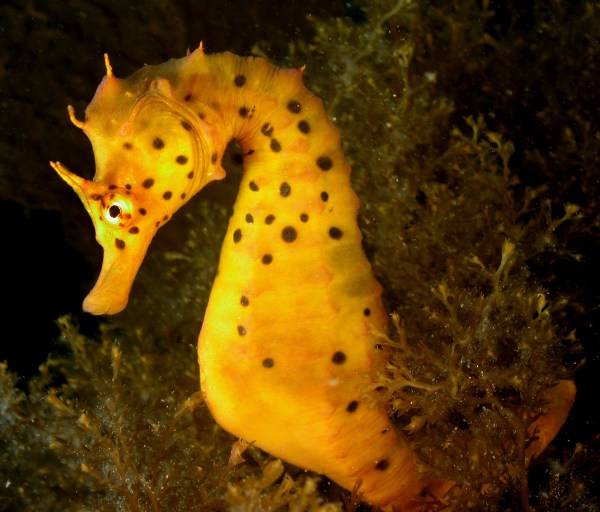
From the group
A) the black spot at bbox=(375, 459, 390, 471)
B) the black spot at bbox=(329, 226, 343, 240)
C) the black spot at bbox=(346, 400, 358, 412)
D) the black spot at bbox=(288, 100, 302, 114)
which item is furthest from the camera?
the black spot at bbox=(375, 459, 390, 471)

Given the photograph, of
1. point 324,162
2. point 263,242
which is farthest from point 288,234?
Answer: point 324,162

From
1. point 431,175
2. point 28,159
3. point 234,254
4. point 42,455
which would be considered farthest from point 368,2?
point 42,455

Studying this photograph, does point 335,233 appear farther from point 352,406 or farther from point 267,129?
point 352,406

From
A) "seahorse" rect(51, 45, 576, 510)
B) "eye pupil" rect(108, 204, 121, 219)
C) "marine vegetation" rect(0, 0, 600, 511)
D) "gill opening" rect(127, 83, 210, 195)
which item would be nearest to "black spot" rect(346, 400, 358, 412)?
"seahorse" rect(51, 45, 576, 510)

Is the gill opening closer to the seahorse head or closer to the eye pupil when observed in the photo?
the seahorse head

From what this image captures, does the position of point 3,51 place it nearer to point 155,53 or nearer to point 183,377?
point 155,53

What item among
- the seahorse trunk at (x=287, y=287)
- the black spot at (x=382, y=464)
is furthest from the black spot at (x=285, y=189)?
the black spot at (x=382, y=464)
